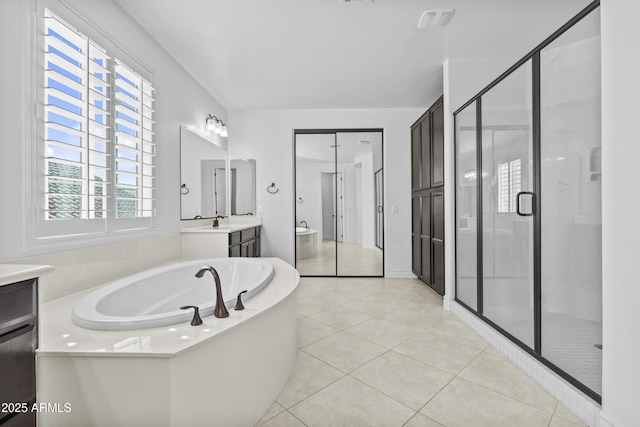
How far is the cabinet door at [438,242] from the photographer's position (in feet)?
10.6

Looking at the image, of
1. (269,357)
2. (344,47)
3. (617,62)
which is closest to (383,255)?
(344,47)

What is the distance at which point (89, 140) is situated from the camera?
1810 mm

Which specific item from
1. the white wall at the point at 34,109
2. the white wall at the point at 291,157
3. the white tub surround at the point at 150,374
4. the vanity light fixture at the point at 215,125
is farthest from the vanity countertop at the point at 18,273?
the white wall at the point at 291,157

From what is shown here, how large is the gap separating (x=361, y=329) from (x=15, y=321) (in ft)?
7.12

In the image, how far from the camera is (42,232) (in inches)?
61.1

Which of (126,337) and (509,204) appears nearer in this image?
(126,337)

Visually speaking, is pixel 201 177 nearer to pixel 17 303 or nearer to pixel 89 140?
pixel 89 140

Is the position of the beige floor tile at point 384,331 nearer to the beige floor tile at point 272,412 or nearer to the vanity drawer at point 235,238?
the beige floor tile at point 272,412

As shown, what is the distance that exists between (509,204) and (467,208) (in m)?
0.64

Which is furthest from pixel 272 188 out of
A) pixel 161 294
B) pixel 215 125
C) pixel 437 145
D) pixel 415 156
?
pixel 161 294

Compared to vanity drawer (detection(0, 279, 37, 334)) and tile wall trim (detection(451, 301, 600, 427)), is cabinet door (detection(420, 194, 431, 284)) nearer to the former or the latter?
tile wall trim (detection(451, 301, 600, 427))

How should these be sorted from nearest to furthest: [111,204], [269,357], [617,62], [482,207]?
[617,62]
[269,357]
[111,204]
[482,207]

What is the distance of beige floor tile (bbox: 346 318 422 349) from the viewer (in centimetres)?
231

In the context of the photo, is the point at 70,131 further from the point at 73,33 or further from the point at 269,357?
the point at 269,357
